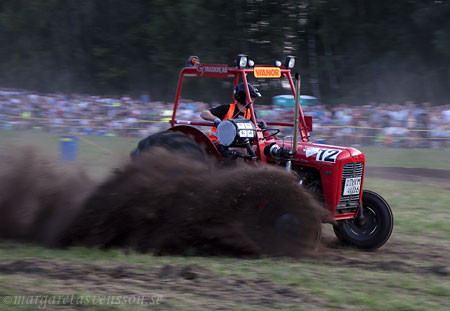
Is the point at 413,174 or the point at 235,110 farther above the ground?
the point at 235,110

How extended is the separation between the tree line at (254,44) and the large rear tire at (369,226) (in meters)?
19.9

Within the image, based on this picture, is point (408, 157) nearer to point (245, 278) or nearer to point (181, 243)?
point (181, 243)

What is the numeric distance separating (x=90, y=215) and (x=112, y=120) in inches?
546

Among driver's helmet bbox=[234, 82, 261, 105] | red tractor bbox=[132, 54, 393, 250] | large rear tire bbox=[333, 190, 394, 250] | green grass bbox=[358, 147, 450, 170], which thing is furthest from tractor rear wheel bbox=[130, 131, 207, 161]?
green grass bbox=[358, 147, 450, 170]

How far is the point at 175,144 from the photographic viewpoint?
5.71 meters

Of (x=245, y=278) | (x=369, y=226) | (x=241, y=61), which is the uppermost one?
(x=241, y=61)

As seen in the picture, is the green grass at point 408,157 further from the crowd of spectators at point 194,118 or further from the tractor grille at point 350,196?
the tractor grille at point 350,196

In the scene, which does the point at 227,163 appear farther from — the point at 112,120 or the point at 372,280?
the point at 112,120

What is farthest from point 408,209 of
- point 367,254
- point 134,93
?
point 134,93

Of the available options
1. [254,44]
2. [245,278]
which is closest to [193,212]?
[245,278]

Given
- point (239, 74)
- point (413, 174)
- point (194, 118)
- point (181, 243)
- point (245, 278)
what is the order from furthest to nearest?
point (194, 118) < point (413, 174) < point (239, 74) < point (181, 243) < point (245, 278)

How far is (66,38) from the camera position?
3347 cm

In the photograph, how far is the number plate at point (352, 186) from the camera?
5.82 metres

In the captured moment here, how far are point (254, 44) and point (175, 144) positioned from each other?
871 inches
